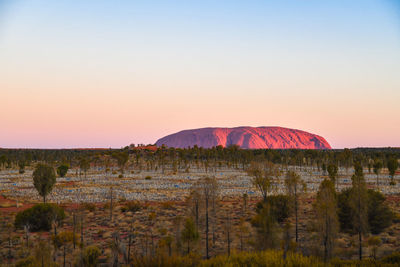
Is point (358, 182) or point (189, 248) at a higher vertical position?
point (358, 182)

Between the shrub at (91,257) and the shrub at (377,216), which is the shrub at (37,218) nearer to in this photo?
the shrub at (91,257)

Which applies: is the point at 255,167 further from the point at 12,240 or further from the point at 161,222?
the point at 12,240

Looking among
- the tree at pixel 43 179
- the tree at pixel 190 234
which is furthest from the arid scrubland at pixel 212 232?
the tree at pixel 43 179

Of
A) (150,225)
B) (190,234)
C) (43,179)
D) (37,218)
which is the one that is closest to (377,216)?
(190,234)

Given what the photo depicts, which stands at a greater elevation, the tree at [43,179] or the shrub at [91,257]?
the tree at [43,179]

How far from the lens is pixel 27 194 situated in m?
43.4

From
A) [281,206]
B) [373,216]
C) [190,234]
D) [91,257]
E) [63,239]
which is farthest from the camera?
[281,206]

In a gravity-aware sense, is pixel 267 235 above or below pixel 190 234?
above

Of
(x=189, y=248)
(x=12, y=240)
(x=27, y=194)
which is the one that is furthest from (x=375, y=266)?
(x=27, y=194)

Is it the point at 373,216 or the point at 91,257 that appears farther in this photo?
the point at 373,216

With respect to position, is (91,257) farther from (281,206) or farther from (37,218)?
(281,206)

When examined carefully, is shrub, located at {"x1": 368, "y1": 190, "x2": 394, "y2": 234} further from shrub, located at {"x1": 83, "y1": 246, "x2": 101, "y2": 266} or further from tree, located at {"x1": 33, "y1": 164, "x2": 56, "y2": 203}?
tree, located at {"x1": 33, "y1": 164, "x2": 56, "y2": 203}

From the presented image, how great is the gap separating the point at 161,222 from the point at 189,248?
8877mm

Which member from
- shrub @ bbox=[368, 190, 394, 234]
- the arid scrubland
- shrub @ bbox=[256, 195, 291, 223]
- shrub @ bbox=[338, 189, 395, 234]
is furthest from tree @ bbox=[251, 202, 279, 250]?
shrub @ bbox=[256, 195, 291, 223]
